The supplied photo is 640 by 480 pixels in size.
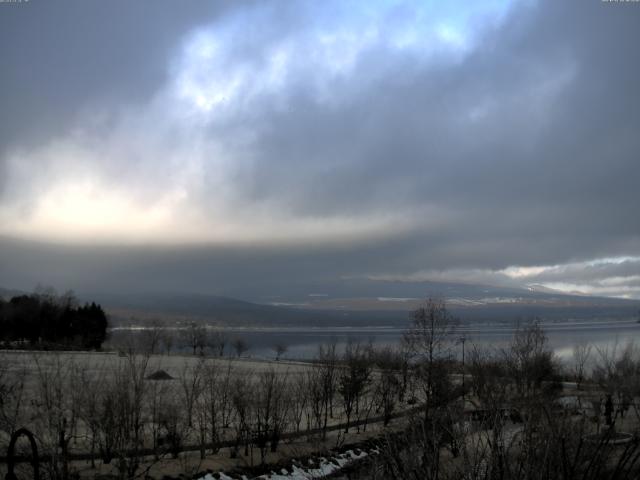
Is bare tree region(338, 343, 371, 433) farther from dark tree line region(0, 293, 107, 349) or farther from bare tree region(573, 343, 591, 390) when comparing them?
dark tree line region(0, 293, 107, 349)

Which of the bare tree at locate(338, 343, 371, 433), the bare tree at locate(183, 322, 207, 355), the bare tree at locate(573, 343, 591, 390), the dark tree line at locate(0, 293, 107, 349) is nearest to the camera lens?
the bare tree at locate(338, 343, 371, 433)

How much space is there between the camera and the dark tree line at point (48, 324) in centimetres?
11689

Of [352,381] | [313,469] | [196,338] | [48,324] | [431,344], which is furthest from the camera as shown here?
[196,338]

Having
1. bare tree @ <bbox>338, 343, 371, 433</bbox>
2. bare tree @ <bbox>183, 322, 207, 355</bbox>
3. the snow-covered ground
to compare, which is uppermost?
bare tree @ <bbox>338, 343, 371, 433</bbox>

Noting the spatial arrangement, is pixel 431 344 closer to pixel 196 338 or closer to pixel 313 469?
pixel 313 469

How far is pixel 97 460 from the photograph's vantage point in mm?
29797

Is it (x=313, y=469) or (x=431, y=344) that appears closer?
(x=313, y=469)

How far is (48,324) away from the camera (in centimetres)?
12088

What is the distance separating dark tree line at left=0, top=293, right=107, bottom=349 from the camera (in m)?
117

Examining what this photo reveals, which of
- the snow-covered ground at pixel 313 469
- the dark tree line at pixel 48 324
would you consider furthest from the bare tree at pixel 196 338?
the snow-covered ground at pixel 313 469

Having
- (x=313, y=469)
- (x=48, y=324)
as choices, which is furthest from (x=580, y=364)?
(x=48, y=324)

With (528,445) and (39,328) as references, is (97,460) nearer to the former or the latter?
(528,445)

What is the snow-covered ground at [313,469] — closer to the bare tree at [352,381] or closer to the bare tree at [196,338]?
the bare tree at [352,381]

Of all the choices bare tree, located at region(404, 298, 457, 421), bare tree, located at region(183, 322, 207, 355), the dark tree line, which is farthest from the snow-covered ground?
bare tree, located at region(183, 322, 207, 355)
